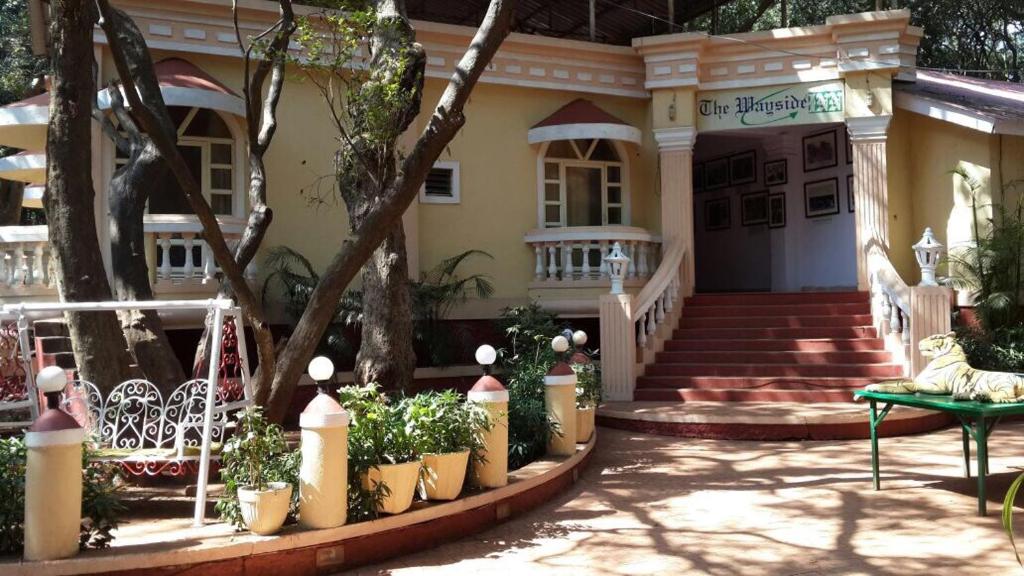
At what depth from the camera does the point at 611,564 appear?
538cm

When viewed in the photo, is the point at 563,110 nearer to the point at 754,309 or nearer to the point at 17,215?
the point at 754,309

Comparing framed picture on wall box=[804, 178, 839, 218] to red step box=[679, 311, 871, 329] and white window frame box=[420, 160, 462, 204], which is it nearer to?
red step box=[679, 311, 871, 329]

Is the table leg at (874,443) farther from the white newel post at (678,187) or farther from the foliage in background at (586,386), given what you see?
the white newel post at (678,187)

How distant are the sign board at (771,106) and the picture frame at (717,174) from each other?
3.78 m

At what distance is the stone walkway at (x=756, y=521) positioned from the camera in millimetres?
5328

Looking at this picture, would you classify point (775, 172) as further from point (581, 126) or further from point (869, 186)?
point (581, 126)

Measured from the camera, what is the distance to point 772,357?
1195cm

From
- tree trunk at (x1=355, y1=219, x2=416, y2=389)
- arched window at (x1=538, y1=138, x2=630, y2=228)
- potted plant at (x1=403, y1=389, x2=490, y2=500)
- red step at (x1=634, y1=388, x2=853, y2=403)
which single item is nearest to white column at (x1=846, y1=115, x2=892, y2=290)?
red step at (x1=634, y1=388, x2=853, y2=403)

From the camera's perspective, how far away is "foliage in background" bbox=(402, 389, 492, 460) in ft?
19.1

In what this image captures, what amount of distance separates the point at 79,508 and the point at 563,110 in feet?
34.2

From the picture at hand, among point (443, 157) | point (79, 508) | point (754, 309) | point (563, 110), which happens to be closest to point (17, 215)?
point (443, 157)

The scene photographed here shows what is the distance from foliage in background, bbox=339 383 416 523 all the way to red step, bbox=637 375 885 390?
6.38 m

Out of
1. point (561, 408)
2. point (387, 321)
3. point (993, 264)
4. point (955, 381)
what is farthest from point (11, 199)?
point (955, 381)

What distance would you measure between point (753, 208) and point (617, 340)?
6705 mm
